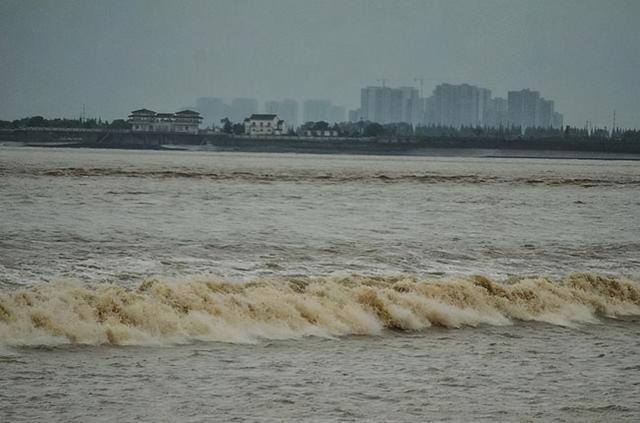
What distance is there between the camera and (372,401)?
10328 millimetres

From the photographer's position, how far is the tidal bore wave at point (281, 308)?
45.1ft

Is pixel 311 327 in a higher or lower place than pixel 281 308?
lower

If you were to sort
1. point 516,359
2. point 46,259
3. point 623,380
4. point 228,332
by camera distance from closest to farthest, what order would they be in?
point 623,380 < point 516,359 < point 228,332 < point 46,259

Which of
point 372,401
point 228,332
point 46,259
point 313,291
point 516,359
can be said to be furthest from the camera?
point 46,259

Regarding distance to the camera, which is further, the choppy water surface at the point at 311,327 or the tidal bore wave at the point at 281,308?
the tidal bore wave at the point at 281,308

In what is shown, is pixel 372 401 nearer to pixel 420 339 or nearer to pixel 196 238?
pixel 420 339

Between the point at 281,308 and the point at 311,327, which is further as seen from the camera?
the point at 281,308

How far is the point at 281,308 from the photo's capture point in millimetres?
15188

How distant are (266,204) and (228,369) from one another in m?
39.0

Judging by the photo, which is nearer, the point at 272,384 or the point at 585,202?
the point at 272,384

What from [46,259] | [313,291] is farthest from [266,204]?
[313,291]

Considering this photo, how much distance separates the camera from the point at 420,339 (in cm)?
1428

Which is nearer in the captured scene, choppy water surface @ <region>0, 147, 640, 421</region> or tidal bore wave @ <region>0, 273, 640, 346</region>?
choppy water surface @ <region>0, 147, 640, 421</region>

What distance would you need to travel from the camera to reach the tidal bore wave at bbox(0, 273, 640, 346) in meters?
13.8
